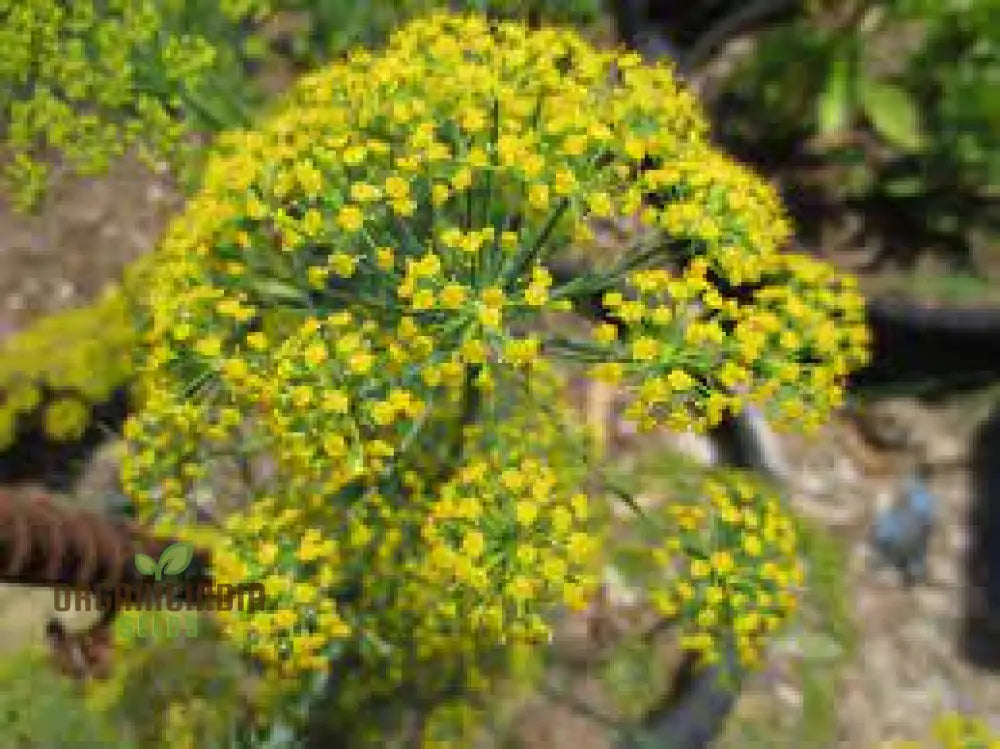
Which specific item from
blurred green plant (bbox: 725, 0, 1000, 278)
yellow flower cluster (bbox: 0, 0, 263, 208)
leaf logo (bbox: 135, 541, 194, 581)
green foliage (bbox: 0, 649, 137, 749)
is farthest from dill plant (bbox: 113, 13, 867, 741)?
blurred green plant (bbox: 725, 0, 1000, 278)

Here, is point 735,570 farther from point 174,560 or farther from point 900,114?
point 900,114

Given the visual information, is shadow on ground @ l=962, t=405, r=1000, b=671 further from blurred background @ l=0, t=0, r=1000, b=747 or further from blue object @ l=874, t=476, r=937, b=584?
blue object @ l=874, t=476, r=937, b=584

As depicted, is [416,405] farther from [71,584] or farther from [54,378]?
[54,378]

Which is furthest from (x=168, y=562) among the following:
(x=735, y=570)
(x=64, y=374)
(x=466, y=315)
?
(x=64, y=374)

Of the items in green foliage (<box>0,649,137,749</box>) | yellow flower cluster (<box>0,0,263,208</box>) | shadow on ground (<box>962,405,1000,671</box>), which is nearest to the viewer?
yellow flower cluster (<box>0,0,263,208</box>)

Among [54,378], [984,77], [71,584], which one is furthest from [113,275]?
[984,77]

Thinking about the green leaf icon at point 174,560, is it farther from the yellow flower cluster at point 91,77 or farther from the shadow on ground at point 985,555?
the shadow on ground at point 985,555

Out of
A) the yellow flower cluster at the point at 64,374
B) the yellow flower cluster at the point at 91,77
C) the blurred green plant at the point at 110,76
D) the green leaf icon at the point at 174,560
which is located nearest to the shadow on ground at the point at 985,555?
the blurred green plant at the point at 110,76
